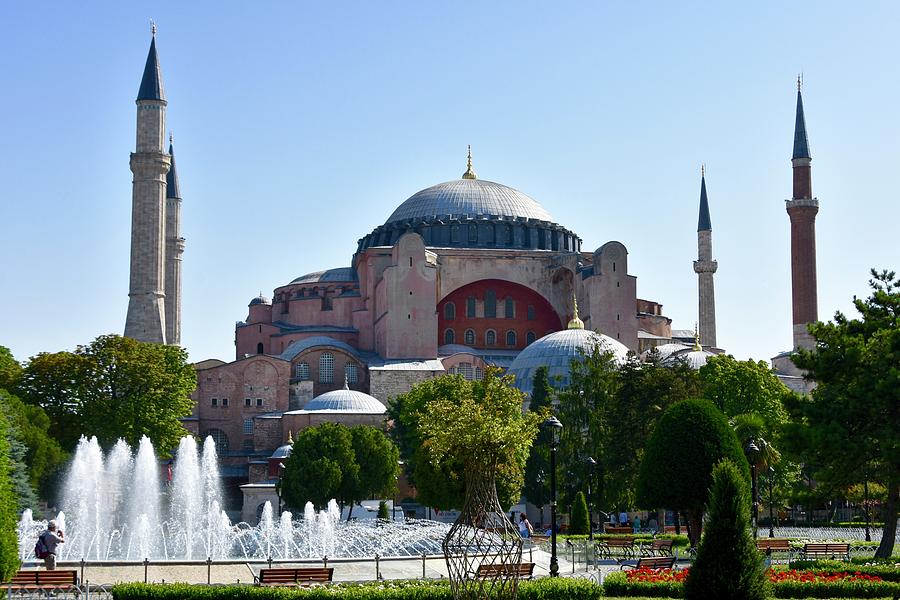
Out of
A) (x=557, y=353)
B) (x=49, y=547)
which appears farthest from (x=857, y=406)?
(x=557, y=353)

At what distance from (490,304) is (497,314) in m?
0.49

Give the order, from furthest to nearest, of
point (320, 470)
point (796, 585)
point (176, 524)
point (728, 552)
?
point (320, 470) → point (176, 524) → point (796, 585) → point (728, 552)

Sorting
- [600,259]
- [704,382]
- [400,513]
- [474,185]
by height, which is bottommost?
[400,513]

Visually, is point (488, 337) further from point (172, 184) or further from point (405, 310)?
point (172, 184)

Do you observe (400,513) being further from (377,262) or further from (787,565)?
(787,565)

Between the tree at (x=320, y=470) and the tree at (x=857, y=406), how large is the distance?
14684mm

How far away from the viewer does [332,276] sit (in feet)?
192

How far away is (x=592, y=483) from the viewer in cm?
3391

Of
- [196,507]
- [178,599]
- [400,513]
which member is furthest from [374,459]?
[178,599]

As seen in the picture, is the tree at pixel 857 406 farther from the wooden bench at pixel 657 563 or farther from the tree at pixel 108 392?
the tree at pixel 108 392

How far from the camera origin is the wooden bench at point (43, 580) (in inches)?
643

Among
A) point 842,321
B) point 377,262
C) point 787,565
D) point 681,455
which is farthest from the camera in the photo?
point 377,262

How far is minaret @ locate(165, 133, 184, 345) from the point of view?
185 ft

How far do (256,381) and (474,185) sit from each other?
1414 centimetres
